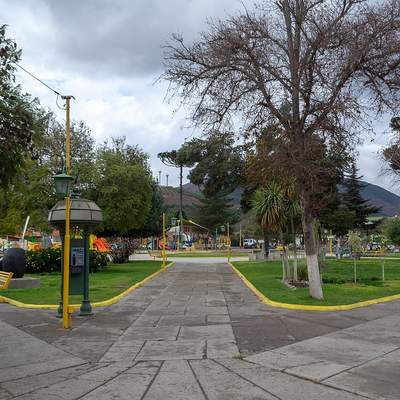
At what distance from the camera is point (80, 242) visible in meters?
14.5

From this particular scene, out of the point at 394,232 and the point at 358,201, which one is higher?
the point at 358,201

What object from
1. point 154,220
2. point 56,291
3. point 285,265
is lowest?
point 56,291

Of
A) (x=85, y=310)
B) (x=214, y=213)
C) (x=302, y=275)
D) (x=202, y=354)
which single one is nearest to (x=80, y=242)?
(x=85, y=310)

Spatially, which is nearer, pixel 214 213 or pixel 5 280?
pixel 5 280

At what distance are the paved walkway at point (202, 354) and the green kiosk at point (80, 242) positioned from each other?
0.74m

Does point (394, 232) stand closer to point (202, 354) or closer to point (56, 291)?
point (56, 291)

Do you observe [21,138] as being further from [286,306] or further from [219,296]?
[219,296]

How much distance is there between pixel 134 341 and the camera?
1057cm

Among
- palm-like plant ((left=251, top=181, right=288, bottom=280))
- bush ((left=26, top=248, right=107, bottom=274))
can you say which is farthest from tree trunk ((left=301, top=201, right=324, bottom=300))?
bush ((left=26, top=248, right=107, bottom=274))

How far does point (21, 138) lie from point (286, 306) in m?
9.90

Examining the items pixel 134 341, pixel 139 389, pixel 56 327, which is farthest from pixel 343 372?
pixel 56 327

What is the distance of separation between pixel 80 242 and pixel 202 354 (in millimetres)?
6258

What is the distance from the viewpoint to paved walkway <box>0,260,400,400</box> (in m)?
7.19

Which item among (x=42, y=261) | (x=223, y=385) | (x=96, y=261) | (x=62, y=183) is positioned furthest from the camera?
(x=96, y=261)
